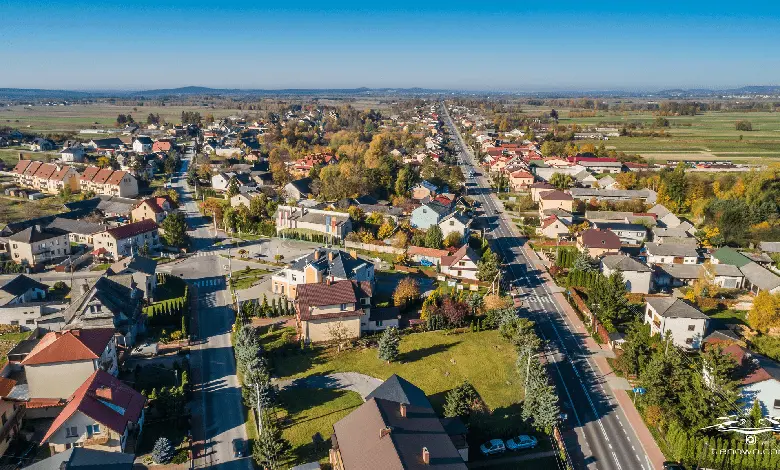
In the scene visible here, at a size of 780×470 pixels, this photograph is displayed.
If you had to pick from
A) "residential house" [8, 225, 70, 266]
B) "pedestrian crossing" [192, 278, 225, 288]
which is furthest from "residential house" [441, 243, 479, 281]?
"residential house" [8, 225, 70, 266]

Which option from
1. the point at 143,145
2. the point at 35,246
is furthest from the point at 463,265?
the point at 143,145

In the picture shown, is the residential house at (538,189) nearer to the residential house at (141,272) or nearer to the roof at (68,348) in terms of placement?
the residential house at (141,272)

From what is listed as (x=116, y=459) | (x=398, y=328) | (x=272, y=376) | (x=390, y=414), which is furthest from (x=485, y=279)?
(x=116, y=459)

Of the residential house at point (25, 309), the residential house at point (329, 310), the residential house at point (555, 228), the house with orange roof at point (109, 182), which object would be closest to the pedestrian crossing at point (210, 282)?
the residential house at point (25, 309)

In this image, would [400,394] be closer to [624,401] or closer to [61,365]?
[624,401]

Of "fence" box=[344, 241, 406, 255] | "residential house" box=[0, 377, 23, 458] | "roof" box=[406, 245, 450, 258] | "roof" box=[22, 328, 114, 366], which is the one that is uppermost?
"roof" box=[22, 328, 114, 366]

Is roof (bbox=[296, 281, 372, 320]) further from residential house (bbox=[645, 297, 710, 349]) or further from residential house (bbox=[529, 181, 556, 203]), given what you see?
residential house (bbox=[529, 181, 556, 203])
